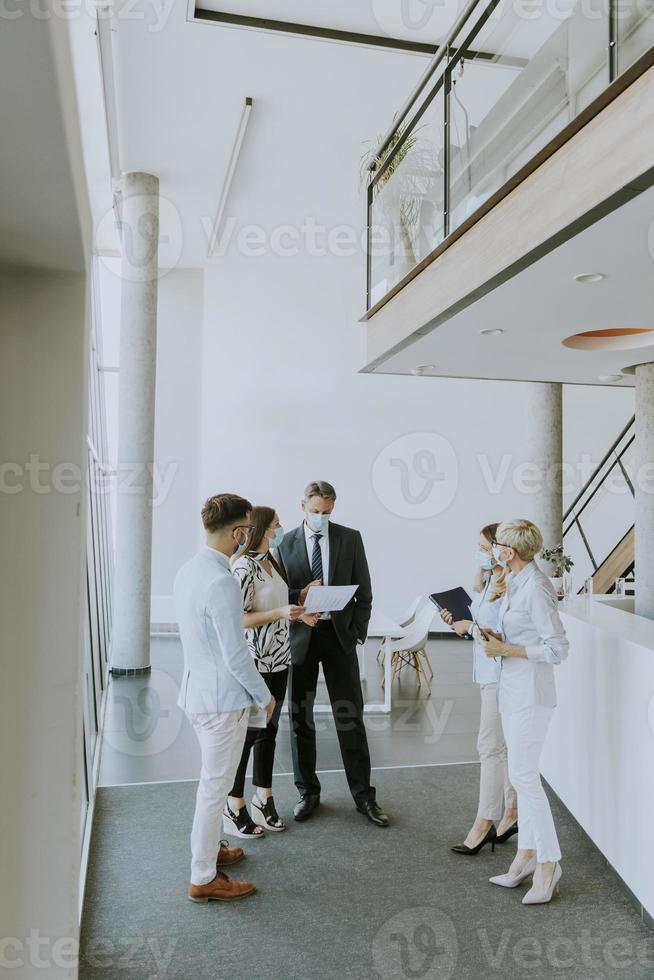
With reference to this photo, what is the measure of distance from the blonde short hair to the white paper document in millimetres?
1033

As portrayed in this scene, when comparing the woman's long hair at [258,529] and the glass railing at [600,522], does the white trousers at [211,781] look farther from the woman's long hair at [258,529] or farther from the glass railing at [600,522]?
the glass railing at [600,522]

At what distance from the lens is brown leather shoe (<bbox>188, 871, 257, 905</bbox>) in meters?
3.68

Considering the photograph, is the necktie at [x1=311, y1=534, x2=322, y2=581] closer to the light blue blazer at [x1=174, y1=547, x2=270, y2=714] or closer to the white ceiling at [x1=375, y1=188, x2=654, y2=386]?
the light blue blazer at [x1=174, y1=547, x2=270, y2=714]

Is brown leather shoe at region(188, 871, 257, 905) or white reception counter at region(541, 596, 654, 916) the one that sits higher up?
white reception counter at region(541, 596, 654, 916)

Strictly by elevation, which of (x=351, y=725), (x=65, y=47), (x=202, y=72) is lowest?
(x=351, y=725)

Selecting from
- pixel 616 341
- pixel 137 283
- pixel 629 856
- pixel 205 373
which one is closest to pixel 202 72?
pixel 137 283

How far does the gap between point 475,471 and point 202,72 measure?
23.2ft

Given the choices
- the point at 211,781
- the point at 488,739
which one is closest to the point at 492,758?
the point at 488,739

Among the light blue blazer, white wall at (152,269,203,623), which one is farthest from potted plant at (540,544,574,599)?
white wall at (152,269,203,623)

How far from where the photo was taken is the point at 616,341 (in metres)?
5.38

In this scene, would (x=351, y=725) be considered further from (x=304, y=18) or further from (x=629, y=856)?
(x=304, y=18)

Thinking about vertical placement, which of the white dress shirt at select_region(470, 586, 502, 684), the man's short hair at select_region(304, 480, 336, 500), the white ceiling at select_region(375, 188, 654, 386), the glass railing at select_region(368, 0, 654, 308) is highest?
the glass railing at select_region(368, 0, 654, 308)

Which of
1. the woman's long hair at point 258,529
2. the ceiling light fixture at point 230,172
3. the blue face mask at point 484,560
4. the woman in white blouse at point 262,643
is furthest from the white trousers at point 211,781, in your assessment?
the ceiling light fixture at point 230,172

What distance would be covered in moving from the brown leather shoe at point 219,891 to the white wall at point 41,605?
1.65 metres
